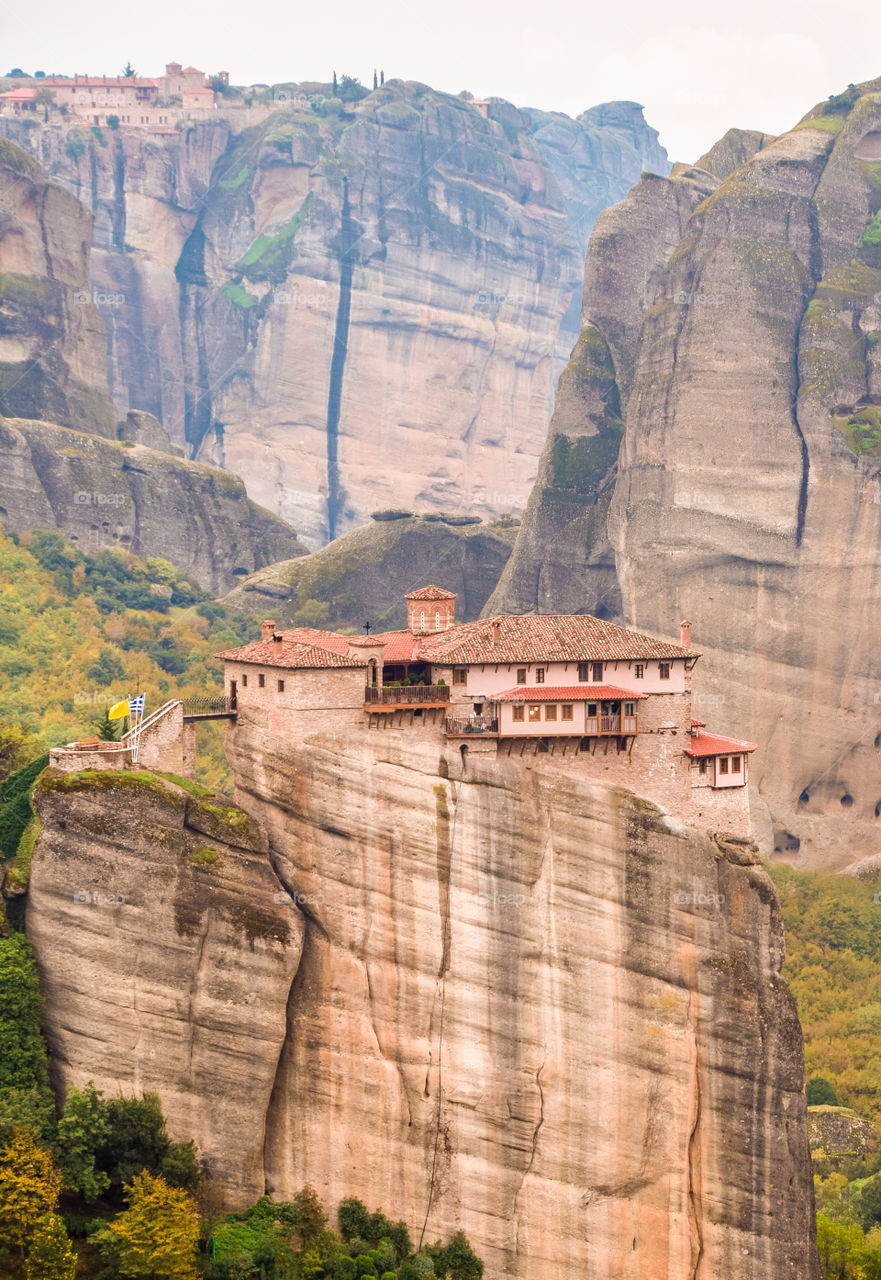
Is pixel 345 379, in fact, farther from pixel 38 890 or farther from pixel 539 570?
pixel 38 890

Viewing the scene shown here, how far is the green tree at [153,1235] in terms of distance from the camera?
52.3 m

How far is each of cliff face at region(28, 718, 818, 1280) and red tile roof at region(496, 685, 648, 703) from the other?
2120mm

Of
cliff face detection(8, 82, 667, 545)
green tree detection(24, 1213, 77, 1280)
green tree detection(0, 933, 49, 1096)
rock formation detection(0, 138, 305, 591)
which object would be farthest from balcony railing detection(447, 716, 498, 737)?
cliff face detection(8, 82, 667, 545)

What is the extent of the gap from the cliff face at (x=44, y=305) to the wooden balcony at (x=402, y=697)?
76158mm

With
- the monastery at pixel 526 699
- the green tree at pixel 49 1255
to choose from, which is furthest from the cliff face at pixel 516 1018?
the green tree at pixel 49 1255

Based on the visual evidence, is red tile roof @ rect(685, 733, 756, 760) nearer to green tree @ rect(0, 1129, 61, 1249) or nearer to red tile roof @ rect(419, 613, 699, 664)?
red tile roof @ rect(419, 613, 699, 664)

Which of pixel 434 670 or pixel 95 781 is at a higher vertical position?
pixel 434 670

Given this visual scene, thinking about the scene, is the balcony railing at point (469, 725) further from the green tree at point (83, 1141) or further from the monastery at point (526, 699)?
the green tree at point (83, 1141)

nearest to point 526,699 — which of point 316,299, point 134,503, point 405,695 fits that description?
point 405,695

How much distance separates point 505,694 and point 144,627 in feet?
204

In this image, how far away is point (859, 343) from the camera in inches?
4345

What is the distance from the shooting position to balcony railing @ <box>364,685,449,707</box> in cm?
6097

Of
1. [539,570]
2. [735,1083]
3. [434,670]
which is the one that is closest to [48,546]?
[539,570]

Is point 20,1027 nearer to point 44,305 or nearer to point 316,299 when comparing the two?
point 44,305
